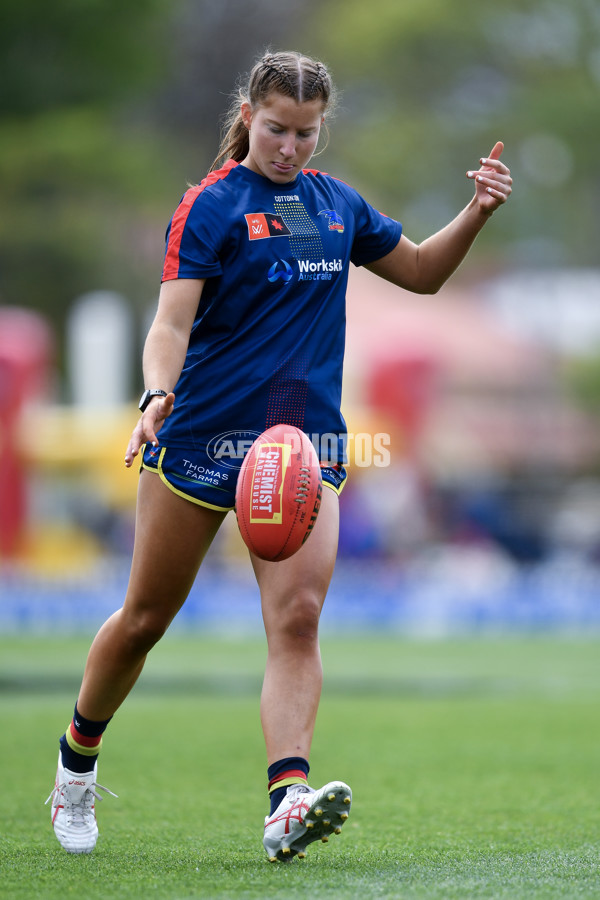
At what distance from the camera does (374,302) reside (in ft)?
91.1

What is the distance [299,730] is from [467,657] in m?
8.08

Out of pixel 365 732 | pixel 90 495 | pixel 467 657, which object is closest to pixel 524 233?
pixel 90 495

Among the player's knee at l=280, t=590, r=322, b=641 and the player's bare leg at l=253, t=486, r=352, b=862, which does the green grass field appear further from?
the player's knee at l=280, t=590, r=322, b=641

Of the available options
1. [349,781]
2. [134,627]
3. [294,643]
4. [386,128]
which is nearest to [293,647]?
[294,643]

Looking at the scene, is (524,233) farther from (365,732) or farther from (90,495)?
(365,732)

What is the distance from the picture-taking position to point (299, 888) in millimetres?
3078

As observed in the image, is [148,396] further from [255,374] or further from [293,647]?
[293,647]

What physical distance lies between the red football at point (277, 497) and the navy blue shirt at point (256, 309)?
0.21 metres

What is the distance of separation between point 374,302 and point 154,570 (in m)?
24.5

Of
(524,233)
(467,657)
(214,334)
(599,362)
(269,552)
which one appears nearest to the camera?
(269,552)

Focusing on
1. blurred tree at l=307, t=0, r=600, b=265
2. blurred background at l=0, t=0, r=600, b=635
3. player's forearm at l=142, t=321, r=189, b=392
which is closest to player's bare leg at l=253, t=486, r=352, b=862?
player's forearm at l=142, t=321, r=189, b=392

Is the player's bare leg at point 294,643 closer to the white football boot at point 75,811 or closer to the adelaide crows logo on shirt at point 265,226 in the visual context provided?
the white football boot at point 75,811

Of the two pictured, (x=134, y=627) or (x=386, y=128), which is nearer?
(x=134, y=627)

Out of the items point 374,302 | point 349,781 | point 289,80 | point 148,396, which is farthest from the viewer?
point 374,302
